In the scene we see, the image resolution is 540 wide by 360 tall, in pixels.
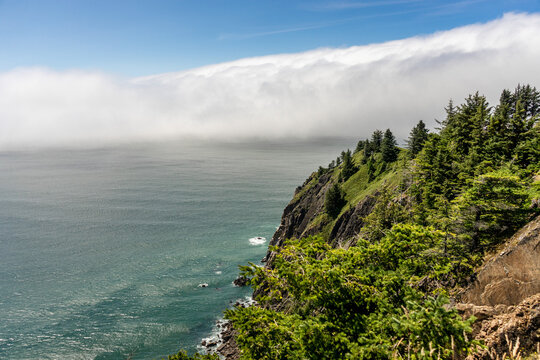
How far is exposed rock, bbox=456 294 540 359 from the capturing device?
13.4m

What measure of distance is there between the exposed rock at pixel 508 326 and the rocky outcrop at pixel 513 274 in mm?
803

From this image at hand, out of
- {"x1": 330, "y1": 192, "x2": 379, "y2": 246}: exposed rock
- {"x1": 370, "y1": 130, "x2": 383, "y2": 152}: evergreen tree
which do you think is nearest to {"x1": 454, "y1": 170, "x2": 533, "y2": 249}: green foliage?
{"x1": 330, "y1": 192, "x2": 379, "y2": 246}: exposed rock

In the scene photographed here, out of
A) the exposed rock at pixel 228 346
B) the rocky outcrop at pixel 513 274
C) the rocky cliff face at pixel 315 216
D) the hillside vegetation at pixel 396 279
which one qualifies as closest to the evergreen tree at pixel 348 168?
the rocky cliff face at pixel 315 216

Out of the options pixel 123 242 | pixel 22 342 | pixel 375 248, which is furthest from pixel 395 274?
pixel 123 242

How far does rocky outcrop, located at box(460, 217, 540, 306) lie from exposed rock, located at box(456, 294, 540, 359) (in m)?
0.80

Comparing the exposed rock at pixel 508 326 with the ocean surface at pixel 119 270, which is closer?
the exposed rock at pixel 508 326

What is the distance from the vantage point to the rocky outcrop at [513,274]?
51.6 feet

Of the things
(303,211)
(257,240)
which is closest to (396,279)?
(303,211)

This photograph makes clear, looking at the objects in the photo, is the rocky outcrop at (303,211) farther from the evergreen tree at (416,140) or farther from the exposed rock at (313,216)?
the evergreen tree at (416,140)

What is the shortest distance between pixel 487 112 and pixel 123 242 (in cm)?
12124

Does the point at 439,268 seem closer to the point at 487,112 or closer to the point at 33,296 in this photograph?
the point at 487,112

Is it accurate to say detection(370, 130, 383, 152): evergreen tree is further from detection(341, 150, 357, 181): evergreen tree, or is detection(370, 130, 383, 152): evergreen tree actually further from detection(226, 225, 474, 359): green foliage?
detection(226, 225, 474, 359): green foliage

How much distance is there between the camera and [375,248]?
53.0 feet

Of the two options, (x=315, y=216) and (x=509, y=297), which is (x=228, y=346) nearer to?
(x=509, y=297)
